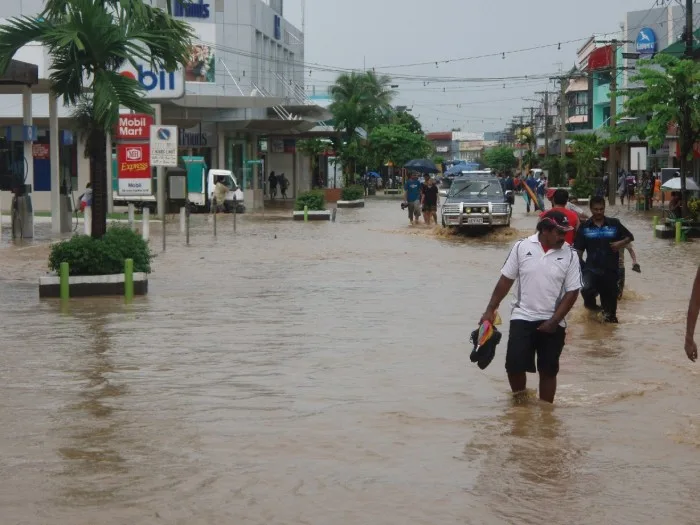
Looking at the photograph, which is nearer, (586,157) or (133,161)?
(133,161)

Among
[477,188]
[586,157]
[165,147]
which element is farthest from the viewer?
[586,157]

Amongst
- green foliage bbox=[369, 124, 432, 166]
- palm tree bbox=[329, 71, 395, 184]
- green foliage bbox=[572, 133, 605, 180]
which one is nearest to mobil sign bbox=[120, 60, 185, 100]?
green foliage bbox=[572, 133, 605, 180]

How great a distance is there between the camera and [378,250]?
29.8 meters

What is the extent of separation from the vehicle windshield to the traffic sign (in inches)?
395

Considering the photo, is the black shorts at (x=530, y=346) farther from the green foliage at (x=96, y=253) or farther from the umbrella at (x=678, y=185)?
the umbrella at (x=678, y=185)

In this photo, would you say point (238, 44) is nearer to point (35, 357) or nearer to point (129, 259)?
point (129, 259)

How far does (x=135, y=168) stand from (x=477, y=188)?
41.0 ft

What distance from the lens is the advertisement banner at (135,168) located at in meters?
27.5

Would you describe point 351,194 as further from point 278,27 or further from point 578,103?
point 578,103

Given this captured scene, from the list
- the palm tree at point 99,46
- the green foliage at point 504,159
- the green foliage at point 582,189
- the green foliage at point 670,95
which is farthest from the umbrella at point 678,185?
the green foliage at point 504,159

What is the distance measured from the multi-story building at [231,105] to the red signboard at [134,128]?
20.4 m

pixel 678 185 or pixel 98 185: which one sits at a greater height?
pixel 98 185

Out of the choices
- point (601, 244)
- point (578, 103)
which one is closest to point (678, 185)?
point (601, 244)

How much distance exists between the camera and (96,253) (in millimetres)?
18750
